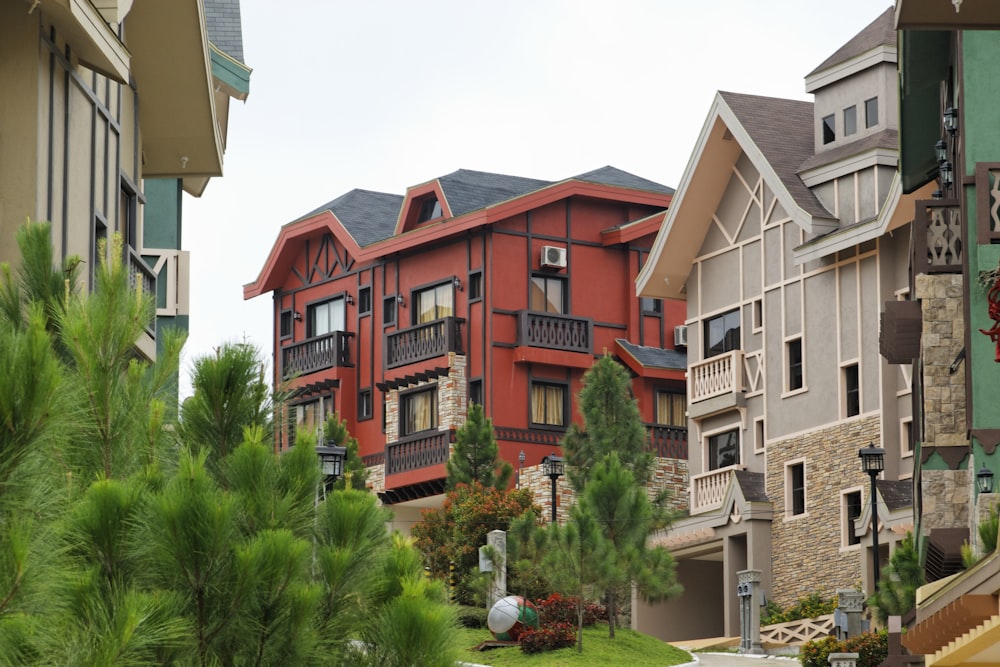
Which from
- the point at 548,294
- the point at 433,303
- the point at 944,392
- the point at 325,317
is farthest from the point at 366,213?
the point at 944,392

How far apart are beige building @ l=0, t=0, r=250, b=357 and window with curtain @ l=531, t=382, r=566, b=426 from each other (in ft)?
66.8

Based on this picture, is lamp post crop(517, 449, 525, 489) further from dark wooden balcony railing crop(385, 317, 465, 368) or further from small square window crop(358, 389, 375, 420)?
small square window crop(358, 389, 375, 420)

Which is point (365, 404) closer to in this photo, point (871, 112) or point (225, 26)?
point (871, 112)

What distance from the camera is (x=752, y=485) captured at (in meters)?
40.1

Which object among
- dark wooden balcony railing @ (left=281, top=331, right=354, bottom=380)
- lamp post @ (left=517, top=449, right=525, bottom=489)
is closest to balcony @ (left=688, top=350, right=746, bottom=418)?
lamp post @ (left=517, top=449, right=525, bottom=489)

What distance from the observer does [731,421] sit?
41.8 m

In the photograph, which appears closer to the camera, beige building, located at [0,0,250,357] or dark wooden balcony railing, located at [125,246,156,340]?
beige building, located at [0,0,250,357]

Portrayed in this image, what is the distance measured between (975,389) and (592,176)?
3097 cm

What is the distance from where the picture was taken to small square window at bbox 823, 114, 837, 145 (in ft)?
132

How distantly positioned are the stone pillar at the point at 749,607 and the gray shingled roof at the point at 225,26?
1497cm

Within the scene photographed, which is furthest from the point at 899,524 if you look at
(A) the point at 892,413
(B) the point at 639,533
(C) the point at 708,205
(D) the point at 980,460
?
(D) the point at 980,460

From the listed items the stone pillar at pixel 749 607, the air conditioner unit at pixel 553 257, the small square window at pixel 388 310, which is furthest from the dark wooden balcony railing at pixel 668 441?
the stone pillar at pixel 749 607

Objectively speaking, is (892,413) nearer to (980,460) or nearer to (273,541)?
(980,460)

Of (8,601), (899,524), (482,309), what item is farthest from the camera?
(482,309)
